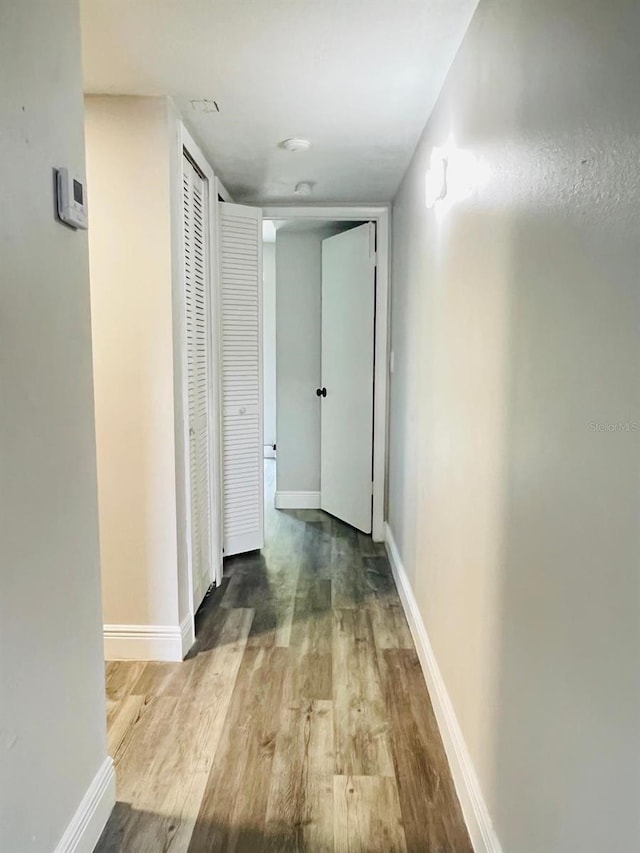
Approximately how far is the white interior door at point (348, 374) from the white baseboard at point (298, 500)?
183 mm

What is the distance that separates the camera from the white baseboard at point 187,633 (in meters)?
2.38

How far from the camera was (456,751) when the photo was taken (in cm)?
167

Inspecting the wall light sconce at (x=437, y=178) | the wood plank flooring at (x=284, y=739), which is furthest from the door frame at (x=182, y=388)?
the wall light sconce at (x=437, y=178)

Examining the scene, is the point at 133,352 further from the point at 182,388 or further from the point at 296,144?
the point at 296,144

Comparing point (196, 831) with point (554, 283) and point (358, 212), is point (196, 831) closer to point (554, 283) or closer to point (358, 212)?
point (554, 283)

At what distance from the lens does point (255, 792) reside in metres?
1.66

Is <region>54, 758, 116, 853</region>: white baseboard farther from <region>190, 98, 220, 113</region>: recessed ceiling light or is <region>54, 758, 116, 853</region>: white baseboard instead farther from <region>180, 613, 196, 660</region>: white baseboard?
<region>190, 98, 220, 113</region>: recessed ceiling light

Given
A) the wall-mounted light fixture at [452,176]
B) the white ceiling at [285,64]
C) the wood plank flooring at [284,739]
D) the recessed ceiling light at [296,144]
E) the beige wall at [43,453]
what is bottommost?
the wood plank flooring at [284,739]

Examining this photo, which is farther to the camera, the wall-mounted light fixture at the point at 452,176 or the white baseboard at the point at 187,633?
the white baseboard at the point at 187,633

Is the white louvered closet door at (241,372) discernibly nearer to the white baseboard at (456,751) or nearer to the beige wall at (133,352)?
the beige wall at (133,352)

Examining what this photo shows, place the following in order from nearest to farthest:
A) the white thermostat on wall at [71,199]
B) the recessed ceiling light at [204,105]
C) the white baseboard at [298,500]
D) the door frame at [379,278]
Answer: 1. the white thermostat on wall at [71,199]
2. the recessed ceiling light at [204,105]
3. the door frame at [379,278]
4. the white baseboard at [298,500]

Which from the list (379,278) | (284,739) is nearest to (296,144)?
(379,278)

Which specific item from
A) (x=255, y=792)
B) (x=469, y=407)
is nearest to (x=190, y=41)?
(x=469, y=407)

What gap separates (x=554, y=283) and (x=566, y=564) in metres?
0.48
